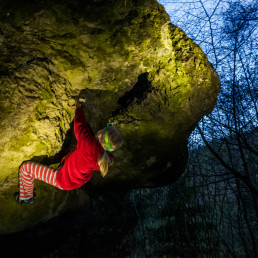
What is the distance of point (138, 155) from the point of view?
344cm

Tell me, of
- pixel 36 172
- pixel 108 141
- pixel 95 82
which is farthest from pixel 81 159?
pixel 95 82

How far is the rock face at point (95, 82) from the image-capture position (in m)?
2.05

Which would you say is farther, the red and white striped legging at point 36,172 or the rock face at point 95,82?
the red and white striped legging at point 36,172

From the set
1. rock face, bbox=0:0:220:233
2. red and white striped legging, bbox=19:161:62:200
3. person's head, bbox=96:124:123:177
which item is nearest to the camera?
person's head, bbox=96:124:123:177

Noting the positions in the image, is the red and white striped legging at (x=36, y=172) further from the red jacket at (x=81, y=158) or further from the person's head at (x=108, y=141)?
the person's head at (x=108, y=141)

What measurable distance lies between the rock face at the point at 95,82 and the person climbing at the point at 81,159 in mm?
242

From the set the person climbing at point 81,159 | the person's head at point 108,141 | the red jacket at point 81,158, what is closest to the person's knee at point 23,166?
the person climbing at point 81,159

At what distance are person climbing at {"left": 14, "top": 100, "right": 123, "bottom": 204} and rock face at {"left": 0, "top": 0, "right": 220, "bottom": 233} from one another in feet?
0.79

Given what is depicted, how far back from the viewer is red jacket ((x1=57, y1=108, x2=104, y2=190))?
2.01 metres

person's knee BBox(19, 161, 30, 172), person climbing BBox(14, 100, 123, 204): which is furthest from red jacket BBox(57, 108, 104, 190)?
person's knee BBox(19, 161, 30, 172)

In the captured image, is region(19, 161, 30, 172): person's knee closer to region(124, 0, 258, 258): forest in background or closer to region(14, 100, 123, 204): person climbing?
region(14, 100, 123, 204): person climbing

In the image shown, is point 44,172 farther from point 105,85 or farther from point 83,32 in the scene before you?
point 83,32

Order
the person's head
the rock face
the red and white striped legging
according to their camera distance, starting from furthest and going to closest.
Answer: the red and white striped legging < the rock face < the person's head

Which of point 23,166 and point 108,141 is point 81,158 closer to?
point 108,141
